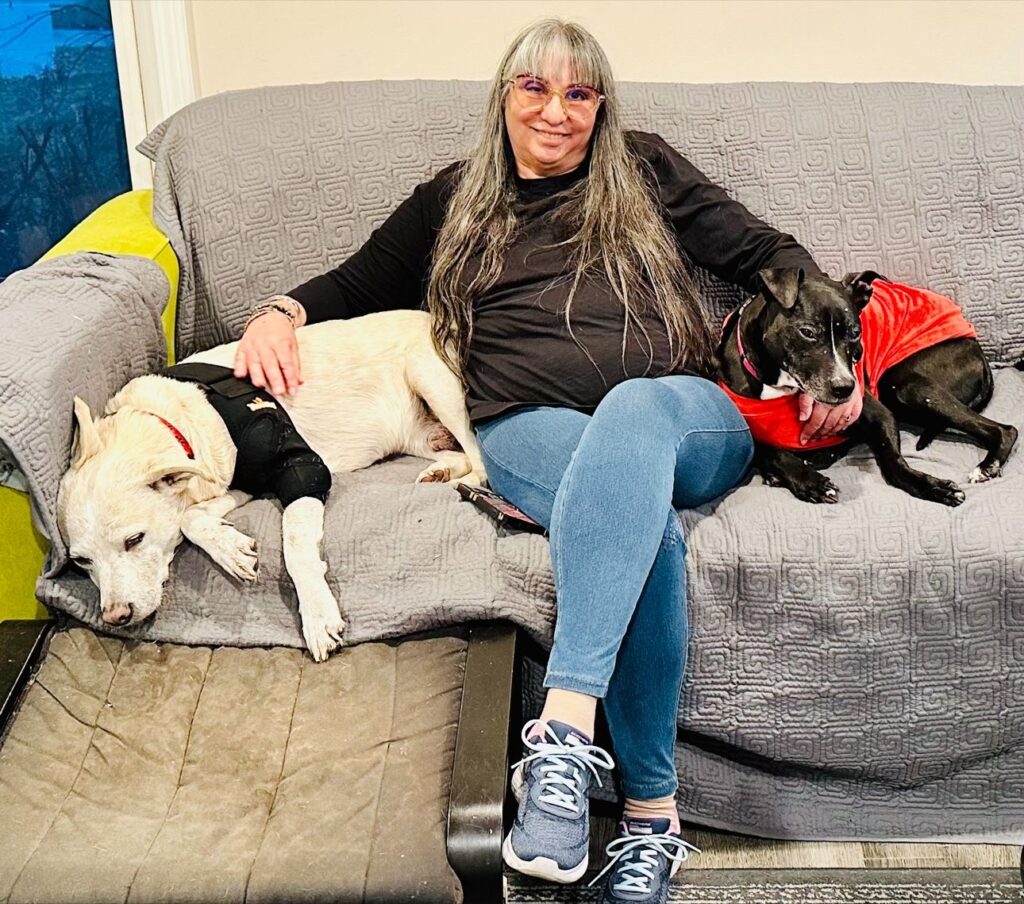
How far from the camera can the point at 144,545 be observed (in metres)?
1.77

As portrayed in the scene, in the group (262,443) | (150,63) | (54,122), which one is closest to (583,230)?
(262,443)

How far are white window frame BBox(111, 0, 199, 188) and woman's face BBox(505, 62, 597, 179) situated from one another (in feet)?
3.43

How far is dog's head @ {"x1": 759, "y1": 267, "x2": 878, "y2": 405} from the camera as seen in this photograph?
6.32 feet

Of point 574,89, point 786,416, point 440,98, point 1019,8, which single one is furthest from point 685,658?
point 1019,8

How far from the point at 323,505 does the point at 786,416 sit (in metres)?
0.83

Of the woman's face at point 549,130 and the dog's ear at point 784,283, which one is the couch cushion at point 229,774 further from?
the woman's face at point 549,130

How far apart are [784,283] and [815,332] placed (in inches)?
4.0

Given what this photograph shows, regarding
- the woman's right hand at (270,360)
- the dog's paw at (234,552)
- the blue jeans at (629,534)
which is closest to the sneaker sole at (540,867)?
the blue jeans at (629,534)

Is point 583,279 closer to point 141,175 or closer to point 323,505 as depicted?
point 323,505

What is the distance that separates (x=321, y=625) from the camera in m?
1.74

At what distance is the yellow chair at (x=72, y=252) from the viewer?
1771mm

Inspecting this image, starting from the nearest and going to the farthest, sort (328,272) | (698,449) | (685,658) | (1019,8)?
(685,658) → (698,449) → (328,272) → (1019,8)

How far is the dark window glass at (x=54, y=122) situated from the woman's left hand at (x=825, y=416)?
1.93 m

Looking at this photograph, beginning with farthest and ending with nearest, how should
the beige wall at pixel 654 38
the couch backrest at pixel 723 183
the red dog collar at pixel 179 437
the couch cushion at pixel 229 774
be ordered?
the beige wall at pixel 654 38, the couch backrest at pixel 723 183, the red dog collar at pixel 179 437, the couch cushion at pixel 229 774
